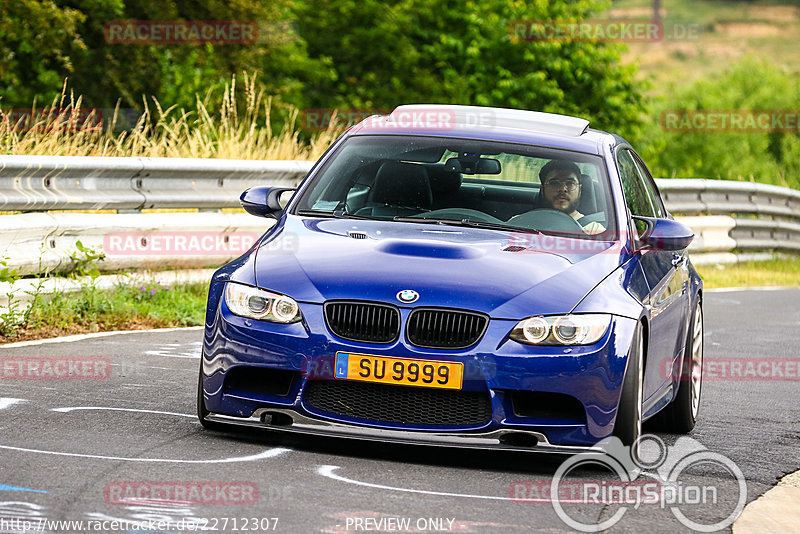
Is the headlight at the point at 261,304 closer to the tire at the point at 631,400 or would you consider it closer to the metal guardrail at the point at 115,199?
the tire at the point at 631,400

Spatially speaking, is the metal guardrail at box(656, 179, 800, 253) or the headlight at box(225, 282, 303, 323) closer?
the headlight at box(225, 282, 303, 323)

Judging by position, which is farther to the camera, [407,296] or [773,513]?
[407,296]

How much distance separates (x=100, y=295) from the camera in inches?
412

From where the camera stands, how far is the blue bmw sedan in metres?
6.04

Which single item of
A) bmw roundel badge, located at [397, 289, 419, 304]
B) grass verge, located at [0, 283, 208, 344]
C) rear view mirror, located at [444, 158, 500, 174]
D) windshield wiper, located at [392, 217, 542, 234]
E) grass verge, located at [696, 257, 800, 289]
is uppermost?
rear view mirror, located at [444, 158, 500, 174]

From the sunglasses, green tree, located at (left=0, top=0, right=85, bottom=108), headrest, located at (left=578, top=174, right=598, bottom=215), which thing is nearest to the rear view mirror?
the sunglasses

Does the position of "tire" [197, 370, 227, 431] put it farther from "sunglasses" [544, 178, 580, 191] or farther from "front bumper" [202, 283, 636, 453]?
"sunglasses" [544, 178, 580, 191]

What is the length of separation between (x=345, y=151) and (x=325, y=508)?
3.04 metres

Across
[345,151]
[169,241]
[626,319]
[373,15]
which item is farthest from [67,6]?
[373,15]

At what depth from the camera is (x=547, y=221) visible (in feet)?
23.8

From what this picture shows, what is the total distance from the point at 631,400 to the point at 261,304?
5.40 feet

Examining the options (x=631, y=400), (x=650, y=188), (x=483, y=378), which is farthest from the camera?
(x=650, y=188)

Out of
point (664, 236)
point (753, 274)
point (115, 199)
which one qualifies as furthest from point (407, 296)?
point (753, 274)

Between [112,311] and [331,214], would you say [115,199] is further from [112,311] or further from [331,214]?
[331,214]
